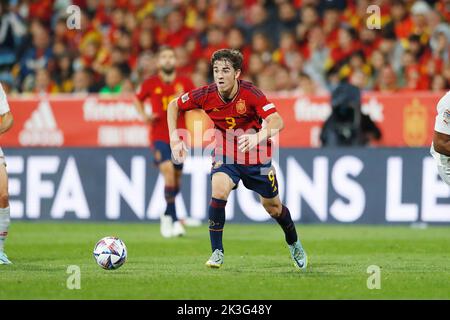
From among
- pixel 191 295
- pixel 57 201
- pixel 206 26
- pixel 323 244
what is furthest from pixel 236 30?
pixel 191 295

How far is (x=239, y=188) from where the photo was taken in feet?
54.7

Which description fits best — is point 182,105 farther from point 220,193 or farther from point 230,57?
point 220,193

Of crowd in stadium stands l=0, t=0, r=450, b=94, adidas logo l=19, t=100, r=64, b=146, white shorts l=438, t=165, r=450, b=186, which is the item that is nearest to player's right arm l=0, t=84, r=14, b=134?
white shorts l=438, t=165, r=450, b=186

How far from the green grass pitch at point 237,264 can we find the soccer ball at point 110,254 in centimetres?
10

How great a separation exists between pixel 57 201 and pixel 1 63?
662 cm

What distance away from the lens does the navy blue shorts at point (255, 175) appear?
407 inches

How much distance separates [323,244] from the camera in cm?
1346

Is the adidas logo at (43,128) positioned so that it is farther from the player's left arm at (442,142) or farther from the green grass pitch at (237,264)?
the player's left arm at (442,142)

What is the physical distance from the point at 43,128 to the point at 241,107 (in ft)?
31.7

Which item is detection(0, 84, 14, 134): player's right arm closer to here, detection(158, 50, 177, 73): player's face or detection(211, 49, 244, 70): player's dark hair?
detection(211, 49, 244, 70): player's dark hair

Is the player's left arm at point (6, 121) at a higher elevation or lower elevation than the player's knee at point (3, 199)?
higher

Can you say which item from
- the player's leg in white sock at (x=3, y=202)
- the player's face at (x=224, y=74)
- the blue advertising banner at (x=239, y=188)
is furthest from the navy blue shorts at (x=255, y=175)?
the blue advertising banner at (x=239, y=188)

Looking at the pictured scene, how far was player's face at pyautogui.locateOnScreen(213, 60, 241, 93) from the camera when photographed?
10.2 metres

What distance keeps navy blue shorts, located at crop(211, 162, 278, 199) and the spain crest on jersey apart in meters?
0.56
